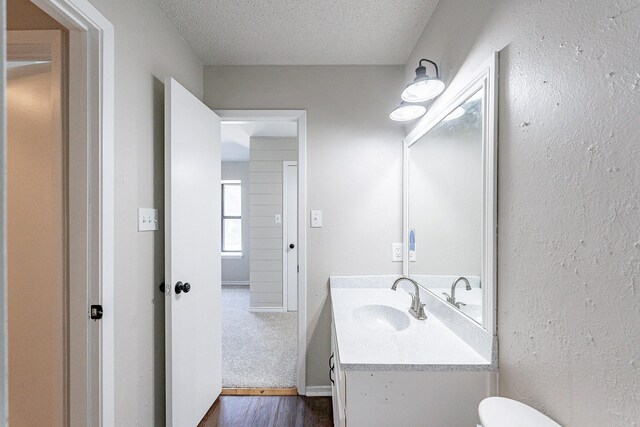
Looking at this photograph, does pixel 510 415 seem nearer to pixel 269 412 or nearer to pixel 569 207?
pixel 569 207

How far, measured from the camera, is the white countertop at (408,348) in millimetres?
934

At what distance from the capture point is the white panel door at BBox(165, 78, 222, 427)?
139 cm

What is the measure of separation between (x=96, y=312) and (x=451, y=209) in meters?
1.57

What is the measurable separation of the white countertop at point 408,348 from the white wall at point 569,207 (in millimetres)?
139

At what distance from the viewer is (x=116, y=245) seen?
115 centimetres

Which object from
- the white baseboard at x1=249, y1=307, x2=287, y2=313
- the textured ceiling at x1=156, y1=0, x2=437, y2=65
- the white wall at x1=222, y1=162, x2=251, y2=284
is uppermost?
the textured ceiling at x1=156, y1=0, x2=437, y2=65

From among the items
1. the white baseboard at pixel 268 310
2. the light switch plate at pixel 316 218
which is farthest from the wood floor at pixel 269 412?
the white baseboard at pixel 268 310

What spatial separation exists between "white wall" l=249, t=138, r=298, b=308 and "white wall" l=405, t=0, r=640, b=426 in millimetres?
2948

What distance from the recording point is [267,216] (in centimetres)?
369

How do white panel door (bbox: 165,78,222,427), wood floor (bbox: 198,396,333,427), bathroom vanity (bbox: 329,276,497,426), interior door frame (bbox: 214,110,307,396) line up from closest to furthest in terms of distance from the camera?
bathroom vanity (bbox: 329,276,497,426) < white panel door (bbox: 165,78,222,427) < wood floor (bbox: 198,396,333,427) < interior door frame (bbox: 214,110,307,396)

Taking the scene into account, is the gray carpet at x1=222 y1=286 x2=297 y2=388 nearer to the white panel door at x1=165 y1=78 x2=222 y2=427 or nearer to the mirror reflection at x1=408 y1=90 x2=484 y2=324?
the white panel door at x1=165 y1=78 x2=222 y2=427

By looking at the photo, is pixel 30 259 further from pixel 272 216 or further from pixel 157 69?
pixel 272 216

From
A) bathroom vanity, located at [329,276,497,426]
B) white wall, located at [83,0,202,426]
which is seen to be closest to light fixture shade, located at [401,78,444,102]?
bathroom vanity, located at [329,276,497,426]

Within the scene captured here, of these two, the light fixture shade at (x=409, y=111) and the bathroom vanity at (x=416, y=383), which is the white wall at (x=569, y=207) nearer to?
the bathroom vanity at (x=416, y=383)
